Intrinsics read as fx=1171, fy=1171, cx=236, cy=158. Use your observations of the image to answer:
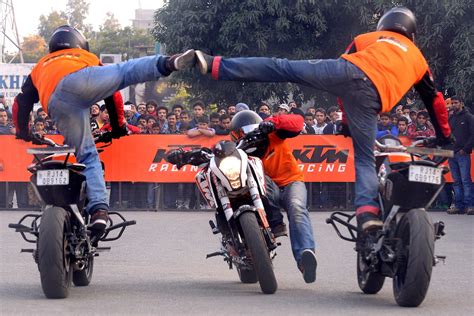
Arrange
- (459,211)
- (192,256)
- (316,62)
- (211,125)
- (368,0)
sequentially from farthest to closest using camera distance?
1. (368,0)
2. (211,125)
3. (459,211)
4. (192,256)
5. (316,62)

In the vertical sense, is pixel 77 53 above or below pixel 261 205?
above

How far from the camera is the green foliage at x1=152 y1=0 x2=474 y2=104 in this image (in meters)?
25.0

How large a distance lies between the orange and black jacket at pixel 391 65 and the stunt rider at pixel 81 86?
1264 millimetres

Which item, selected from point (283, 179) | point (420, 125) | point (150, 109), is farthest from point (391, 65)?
point (150, 109)

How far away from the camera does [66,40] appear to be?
9086mm

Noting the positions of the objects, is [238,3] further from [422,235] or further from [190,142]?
[422,235]

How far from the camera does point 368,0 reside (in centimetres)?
2541

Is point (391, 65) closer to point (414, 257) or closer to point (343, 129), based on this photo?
point (343, 129)

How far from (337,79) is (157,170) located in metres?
11.3

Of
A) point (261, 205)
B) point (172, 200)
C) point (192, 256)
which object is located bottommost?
point (172, 200)

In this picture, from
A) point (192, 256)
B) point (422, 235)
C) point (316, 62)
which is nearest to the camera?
point (422, 235)

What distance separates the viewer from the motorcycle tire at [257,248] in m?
8.54

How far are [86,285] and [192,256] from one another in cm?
284

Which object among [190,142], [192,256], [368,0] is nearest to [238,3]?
[368,0]
